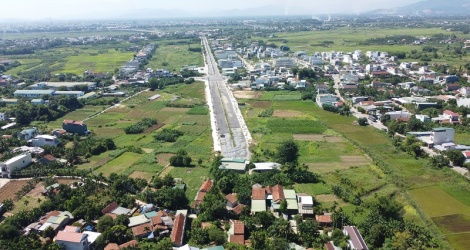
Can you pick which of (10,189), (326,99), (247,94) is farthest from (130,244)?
(247,94)

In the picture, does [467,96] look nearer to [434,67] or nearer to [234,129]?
[434,67]

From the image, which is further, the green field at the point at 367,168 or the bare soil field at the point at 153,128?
the bare soil field at the point at 153,128

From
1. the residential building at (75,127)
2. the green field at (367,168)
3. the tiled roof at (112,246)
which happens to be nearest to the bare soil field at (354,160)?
the green field at (367,168)

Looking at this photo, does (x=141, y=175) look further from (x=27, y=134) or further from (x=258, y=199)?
(x=27, y=134)

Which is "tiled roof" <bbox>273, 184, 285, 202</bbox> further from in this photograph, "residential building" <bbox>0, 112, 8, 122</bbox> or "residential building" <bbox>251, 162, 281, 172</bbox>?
"residential building" <bbox>0, 112, 8, 122</bbox>

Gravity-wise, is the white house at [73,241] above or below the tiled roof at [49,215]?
above

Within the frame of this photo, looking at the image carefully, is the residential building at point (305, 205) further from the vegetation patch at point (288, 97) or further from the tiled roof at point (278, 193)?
the vegetation patch at point (288, 97)

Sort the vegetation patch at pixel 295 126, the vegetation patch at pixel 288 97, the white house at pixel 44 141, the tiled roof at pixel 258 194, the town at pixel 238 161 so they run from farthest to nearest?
the vegetation patch at pixel 288 97
the vegetation patch at pixel 295 126
the white house at pixel 44 141
the tiled roof at pixel 258 194
the town at pixel 238 161
